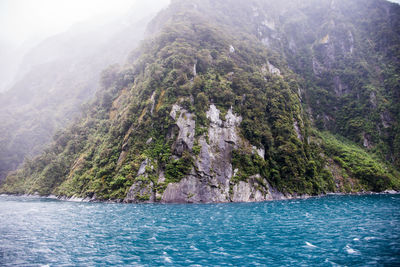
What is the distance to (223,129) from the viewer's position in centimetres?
5678

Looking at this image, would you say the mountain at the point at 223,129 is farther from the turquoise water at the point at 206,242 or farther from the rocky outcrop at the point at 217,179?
the turquoise water at the point at 206,242

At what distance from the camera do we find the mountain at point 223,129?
165 feet

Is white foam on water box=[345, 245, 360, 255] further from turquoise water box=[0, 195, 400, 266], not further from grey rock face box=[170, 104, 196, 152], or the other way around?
grey rock face box=[170, 104, 196, 152]

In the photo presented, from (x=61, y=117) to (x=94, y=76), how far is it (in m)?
45.0

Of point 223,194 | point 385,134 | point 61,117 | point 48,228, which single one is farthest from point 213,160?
point 61,117

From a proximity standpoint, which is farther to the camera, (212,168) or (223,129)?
(223,129)

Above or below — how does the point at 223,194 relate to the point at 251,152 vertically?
below

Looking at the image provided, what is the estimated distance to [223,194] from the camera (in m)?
47.3

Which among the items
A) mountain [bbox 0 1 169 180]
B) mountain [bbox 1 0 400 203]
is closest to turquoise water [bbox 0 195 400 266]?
mountain [bbox 1 0 400 203]

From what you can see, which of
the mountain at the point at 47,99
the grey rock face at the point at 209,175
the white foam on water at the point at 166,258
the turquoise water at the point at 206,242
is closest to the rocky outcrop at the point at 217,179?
the grey rock face at the point at 209,175

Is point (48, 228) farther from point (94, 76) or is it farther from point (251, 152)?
point (94, 76)

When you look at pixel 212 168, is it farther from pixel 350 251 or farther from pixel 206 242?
pixel 350 251

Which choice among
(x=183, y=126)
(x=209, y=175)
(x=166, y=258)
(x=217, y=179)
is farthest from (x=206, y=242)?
(x=183, y=126)

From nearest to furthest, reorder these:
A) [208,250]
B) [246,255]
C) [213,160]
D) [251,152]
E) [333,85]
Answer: [246,255], [208,250], [213,160], [251,152], [333,85]
